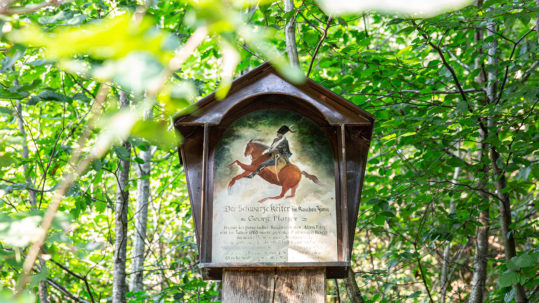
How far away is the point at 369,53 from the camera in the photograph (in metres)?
3.71

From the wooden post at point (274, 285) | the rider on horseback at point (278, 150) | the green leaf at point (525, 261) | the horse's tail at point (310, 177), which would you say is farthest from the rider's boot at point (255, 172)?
the green leaf at point (525, 261)

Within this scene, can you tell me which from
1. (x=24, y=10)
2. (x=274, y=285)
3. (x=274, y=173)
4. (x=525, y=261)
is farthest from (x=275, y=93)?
(x=525, y=261)

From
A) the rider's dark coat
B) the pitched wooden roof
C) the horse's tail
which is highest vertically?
the pitched wooden roof

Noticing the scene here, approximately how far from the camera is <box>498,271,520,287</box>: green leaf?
9.39 ft

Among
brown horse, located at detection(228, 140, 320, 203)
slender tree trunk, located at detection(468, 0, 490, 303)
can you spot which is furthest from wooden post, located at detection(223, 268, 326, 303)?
slender tree trunk, located at detection(468, 0, 490, 303)

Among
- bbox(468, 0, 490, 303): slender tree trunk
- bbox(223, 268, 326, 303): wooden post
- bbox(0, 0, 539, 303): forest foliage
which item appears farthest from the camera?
bbox(468, 0, 490, 303): slender tree trunk

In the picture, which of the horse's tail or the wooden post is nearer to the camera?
the wooden post

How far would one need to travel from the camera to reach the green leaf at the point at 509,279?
2.86 metres

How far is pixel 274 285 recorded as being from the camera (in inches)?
85.4

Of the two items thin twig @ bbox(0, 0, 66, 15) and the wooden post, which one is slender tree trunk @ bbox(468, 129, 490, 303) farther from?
thin twig @ bbox(0, 0, 66, 15)

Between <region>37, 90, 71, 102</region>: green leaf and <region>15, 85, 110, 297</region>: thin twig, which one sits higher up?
<region>37, 90, 71, 102</region>: green leaf

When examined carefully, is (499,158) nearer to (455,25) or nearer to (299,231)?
(455,25)

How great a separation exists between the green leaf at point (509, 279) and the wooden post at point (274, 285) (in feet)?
4.22

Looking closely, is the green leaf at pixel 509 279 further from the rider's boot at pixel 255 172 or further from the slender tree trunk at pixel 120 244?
the slender tree trunk at pixel 120 244
